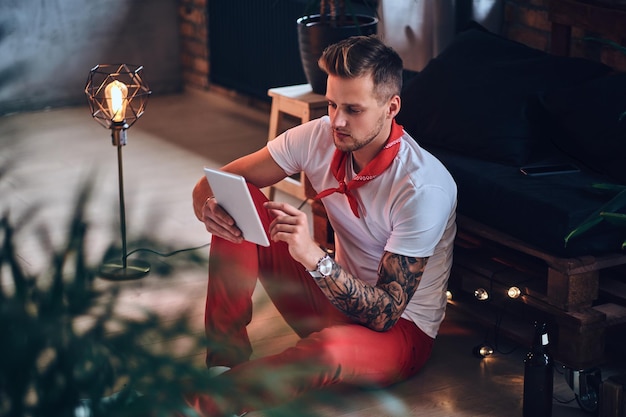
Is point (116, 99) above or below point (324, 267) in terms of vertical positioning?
above

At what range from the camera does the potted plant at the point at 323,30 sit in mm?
3916

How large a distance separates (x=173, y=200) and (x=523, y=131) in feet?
6.07

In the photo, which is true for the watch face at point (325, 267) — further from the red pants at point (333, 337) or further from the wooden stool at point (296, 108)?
the wooden stool at point (296, 108)

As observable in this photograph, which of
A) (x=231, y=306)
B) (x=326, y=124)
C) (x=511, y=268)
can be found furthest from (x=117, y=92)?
(x=231, y=306)

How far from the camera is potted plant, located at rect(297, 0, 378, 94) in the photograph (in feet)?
12.8

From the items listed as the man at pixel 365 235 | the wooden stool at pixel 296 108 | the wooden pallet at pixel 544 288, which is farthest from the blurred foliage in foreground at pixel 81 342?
the wooden stool at pixel 296 108

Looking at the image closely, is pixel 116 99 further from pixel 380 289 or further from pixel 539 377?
pixel 539 377

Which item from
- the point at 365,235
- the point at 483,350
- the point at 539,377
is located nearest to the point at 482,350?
the point at 483,350

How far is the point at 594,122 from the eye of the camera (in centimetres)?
286

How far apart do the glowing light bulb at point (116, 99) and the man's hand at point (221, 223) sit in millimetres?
912

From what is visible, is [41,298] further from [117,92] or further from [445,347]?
[117,92]

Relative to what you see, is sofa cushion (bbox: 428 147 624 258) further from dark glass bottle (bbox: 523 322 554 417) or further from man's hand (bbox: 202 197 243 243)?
man's hand (bbox: 202 197 243 243)

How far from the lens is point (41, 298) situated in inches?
26.5

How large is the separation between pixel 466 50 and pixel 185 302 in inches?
110
